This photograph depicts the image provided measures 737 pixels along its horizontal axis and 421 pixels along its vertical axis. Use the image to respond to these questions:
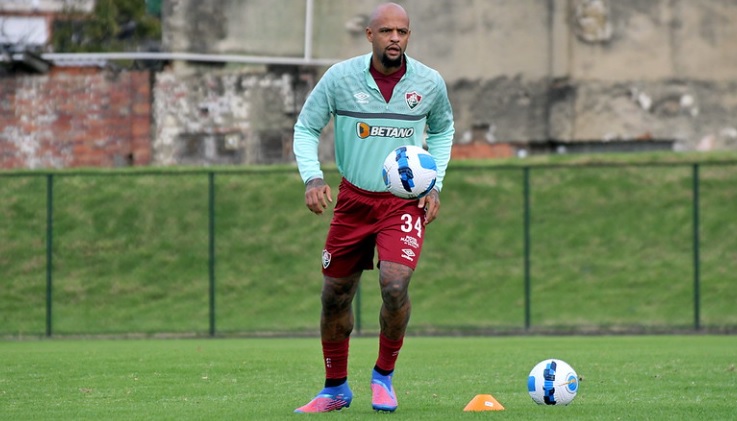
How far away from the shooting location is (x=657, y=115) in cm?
2722

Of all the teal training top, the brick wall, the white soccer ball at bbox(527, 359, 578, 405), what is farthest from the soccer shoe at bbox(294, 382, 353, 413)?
the brick wall

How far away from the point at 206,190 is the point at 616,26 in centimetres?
935

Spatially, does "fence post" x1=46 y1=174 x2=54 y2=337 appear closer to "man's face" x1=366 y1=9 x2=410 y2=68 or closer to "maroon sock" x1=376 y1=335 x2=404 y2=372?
"maroon sock" x1=376 y1=335 x2=404 y2=372

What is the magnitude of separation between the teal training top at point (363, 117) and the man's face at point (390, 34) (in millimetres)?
180

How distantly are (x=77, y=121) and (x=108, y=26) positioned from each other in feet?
51.0

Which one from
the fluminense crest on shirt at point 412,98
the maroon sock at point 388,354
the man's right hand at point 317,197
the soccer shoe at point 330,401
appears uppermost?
the fluminense crest on shirt at point 412,98

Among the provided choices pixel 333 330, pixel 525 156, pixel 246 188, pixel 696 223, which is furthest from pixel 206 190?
pixel 333 330

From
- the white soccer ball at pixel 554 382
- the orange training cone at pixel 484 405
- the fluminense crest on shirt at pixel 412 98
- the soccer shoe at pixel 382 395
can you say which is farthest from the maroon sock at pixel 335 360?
the fluminense crest on shirt at pixel 412 98

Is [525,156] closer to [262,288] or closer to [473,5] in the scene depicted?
[473,5]

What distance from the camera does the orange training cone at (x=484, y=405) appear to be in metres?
7.82

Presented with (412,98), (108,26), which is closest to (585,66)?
(412,98)

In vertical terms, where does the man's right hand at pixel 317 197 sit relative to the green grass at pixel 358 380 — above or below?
above

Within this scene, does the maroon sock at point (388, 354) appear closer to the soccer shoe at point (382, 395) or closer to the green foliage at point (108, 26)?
the soccer shoe at point (382, 395)

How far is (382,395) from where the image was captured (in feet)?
26.1
